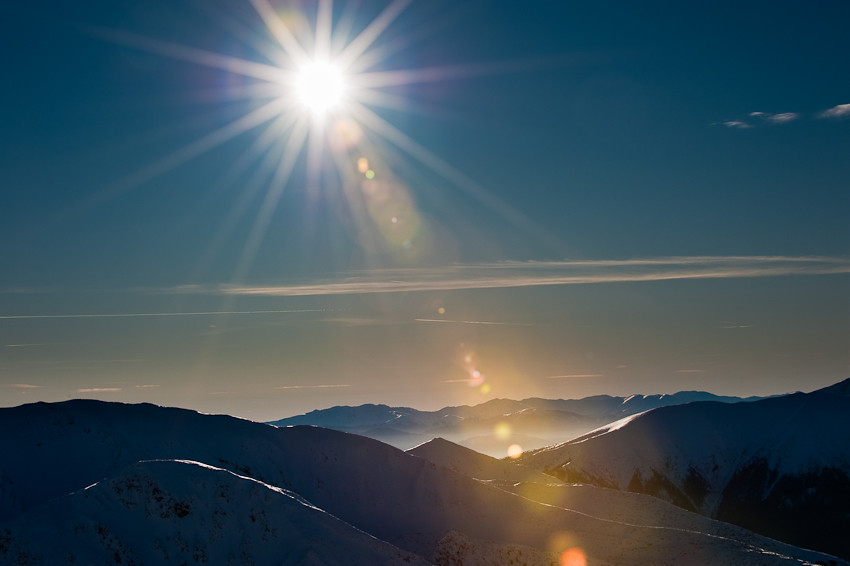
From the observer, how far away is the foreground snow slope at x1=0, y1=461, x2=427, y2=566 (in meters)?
59.4

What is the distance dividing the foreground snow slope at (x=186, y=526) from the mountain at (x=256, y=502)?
0.16 metres

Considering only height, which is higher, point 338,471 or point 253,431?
point 253,431

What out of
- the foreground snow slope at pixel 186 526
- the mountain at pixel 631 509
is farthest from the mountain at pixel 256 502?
the mountain at pixel 631 509

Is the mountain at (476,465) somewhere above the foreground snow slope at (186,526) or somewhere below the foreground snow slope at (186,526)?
above

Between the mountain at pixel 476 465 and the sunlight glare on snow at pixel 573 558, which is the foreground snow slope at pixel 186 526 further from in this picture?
the mountain at pixel 476 465

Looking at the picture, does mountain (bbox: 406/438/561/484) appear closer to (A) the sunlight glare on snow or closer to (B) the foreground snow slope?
(A) the sunlight glare on snow

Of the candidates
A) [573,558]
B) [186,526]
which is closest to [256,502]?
[186,526]

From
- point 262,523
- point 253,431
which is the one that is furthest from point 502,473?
point 262,523

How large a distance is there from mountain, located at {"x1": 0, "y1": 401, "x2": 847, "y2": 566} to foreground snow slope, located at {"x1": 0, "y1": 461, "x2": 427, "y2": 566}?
16 centimetres

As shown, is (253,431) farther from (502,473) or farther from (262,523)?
(502,473)

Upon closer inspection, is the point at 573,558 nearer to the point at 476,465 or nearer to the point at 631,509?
the point at 631,509

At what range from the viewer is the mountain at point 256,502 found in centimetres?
6638

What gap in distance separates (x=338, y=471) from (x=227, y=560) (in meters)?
49.5

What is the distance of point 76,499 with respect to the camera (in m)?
64.2
